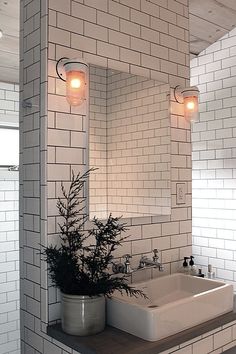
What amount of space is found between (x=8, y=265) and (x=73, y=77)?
7.07ft

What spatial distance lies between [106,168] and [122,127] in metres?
0.27

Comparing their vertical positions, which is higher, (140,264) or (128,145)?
(128,145)

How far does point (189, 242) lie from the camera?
2.37 m

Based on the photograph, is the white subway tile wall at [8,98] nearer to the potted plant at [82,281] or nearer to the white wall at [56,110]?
the white wall at [56,110]

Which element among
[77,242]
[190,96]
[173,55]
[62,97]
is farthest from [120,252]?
[173,55]

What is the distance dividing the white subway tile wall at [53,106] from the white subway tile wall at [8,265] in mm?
1450

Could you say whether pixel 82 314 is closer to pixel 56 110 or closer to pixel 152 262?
pixel 152 262

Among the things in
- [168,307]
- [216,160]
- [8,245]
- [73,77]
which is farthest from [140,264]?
[8,245]

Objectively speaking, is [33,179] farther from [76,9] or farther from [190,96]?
[190,96]

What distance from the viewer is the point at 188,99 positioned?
2264 millimetres

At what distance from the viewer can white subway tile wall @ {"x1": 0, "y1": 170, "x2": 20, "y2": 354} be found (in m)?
3.27

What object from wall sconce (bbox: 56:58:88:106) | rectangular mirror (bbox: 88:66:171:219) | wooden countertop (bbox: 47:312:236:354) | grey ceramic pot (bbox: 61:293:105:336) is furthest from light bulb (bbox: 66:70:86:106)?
wooden countertop (bbox: 47:312:236:354)

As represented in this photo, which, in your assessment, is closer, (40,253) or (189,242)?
(40,253)

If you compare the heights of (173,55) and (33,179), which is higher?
(173,55)
